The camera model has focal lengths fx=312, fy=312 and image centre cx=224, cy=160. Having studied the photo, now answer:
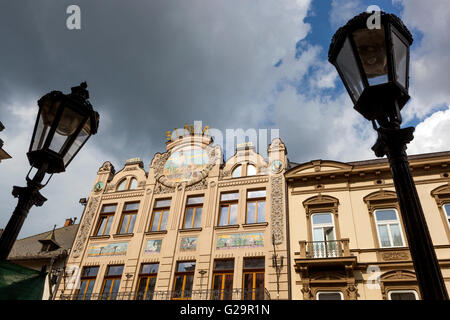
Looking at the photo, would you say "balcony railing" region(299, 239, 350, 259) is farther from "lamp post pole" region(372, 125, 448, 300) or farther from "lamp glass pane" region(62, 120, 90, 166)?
"lamp glass pane" region(62, 120, 90, 166)

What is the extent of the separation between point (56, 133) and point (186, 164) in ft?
52.4

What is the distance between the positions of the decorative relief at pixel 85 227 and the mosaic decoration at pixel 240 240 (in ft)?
27.4

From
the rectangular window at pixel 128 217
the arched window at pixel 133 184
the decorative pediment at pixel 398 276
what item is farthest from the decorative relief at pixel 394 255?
the arched window at pixel 133 184

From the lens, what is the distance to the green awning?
293 centimetres

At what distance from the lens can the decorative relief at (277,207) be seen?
51.3ft

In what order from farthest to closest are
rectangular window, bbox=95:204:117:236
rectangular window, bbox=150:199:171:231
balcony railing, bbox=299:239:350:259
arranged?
rectangular window, bbox=95:204:117:236 → rectangular window, bbox=150:199:171:231 → balcony railing, bbox=299:239:350:259

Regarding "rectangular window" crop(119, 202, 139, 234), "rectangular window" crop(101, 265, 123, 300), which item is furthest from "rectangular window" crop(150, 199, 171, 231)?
"rectangular window" crop(101, 265, 123, 300)

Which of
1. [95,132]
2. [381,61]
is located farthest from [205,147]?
[381,61]

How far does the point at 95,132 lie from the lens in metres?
4.79

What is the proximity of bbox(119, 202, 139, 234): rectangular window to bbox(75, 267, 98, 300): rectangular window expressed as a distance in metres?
2.59
